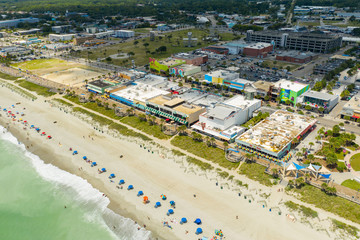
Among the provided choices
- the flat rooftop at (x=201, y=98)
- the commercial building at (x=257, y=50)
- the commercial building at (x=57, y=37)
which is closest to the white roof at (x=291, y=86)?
the flat rooftop at (x=201, y=98)

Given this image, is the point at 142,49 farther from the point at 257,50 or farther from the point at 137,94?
the point at 137,94

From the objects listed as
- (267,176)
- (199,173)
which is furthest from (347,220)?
(199,173)

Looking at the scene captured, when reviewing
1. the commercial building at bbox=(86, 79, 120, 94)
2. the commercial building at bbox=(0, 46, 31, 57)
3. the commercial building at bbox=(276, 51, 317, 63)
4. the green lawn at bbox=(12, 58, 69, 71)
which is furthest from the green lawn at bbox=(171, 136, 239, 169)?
the commercial building at bbox=(0, 46, 31, 57)

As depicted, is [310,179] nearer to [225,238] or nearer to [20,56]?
[225,238]

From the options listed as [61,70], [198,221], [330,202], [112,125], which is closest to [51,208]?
[198,221]

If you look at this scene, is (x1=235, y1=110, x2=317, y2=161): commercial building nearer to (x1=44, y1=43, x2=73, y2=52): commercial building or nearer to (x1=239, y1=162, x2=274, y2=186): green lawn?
(x1=239, y1=162, x2=274, y2=186): green lawn
